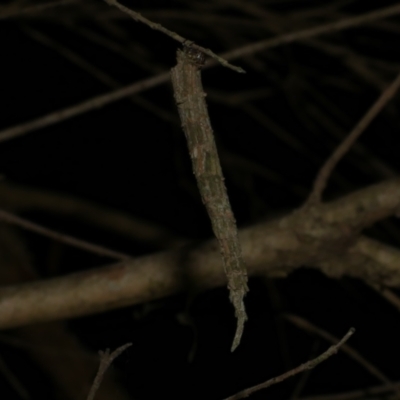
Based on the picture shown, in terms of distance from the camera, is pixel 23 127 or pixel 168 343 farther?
pixel 168 343

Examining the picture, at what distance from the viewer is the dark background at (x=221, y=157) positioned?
2.08 m

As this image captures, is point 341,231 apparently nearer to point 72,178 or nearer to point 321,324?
point 321,324

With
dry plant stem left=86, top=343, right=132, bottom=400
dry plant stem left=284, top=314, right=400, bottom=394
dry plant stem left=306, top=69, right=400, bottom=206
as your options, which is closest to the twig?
dry plant stem left=306, top=69, right=400, bottom=206

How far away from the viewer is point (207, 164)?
1.65ft

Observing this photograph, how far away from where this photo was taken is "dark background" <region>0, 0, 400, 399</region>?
208cm

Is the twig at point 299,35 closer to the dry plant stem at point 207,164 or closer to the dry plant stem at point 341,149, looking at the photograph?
the dry plant stem at point 341,149

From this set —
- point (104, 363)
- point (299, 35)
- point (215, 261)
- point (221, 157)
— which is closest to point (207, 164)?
point (104, 363)

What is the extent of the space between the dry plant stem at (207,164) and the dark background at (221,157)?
4.11ft

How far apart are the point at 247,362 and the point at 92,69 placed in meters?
1.53

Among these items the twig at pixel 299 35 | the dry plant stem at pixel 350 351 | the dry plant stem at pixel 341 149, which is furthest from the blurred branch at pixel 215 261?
the twig at pixel 299 35

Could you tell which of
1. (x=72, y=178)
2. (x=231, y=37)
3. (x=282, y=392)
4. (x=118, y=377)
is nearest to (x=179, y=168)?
(x=231, y=37)

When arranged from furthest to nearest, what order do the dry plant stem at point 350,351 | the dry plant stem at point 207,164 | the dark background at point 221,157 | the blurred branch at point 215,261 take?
1. the dark background at point 221,157
2. the dry plant stem at point 350,351
3. the blurred branch at point 215,261
4. the dry plant stem at point 207,164

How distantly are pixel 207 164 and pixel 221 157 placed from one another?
1693 millimetres

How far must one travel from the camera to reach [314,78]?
7.92 ft
